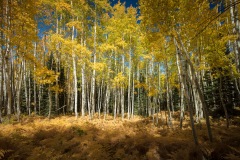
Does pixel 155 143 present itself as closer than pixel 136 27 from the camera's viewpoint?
Yes

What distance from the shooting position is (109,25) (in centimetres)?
1480

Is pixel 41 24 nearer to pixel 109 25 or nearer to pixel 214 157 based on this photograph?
pixel 109 25

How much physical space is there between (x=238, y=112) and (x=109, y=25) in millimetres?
15362

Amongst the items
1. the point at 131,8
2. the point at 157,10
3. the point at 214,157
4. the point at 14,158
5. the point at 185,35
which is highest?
the point at 131,8

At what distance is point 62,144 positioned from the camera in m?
6.50

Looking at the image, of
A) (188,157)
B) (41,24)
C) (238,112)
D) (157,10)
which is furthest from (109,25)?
(238,112)

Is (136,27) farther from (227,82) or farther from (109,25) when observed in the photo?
(227,82)

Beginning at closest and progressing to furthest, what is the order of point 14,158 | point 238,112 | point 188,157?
point 14,158
point 188,157
point 238,112

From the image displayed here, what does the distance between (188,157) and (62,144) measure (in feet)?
17.6

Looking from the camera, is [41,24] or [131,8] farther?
[131,8]

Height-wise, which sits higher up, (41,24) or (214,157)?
(41,24)

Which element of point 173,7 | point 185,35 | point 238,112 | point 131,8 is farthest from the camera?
point 131,8

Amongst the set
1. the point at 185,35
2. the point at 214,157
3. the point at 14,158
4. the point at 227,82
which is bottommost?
the point at 214,157

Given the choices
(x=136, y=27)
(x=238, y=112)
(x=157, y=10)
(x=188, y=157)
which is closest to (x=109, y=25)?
(x=136, y=27)
